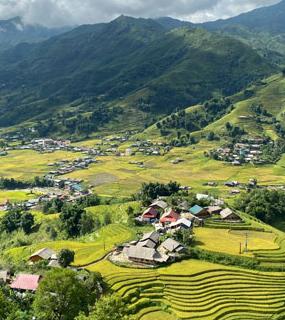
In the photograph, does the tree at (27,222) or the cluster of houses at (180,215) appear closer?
the cluster of houses at (180,215)

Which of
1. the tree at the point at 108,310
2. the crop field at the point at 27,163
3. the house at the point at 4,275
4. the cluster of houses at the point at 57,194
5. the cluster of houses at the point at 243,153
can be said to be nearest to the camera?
the tree at the point at 108,310

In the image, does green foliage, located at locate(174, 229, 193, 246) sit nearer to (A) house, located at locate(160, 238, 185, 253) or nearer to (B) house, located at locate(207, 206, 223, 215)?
(A) house, located at locate(160, 238, 185, 253)

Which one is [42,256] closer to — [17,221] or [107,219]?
[107,219]

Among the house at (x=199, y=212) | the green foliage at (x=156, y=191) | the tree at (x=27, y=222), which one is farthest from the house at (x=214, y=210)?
the tree at (x=27, y=222)

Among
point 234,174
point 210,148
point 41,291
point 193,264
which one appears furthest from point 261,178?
point 41,291

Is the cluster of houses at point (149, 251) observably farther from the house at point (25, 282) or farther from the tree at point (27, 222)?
the tree at point (27, 222)

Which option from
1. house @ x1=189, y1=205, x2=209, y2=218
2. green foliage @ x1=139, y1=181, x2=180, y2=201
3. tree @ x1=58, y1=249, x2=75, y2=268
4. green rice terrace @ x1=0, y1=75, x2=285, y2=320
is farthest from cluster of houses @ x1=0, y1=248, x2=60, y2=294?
green foliage @ x1=139, y1=181, x2=180, y2=201
